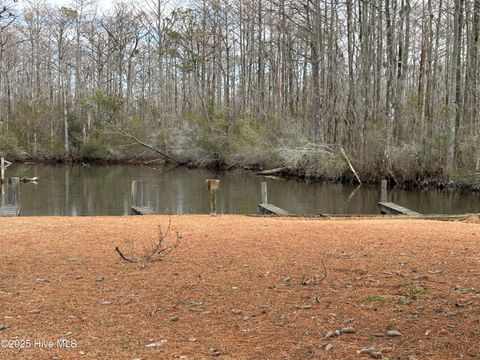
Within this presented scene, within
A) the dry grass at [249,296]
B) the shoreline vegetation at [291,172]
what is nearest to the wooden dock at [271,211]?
the dry grass at [249,296]

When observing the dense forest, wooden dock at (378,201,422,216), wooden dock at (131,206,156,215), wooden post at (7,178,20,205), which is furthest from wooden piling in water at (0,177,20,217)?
the dense forest

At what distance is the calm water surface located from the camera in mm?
18531

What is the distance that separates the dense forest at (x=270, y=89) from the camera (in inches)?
1002

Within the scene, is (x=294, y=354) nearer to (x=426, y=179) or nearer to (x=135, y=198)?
(x=135, y=198)

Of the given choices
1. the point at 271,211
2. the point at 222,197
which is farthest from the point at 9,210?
the point at 222,197

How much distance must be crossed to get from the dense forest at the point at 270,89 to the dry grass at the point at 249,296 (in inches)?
669

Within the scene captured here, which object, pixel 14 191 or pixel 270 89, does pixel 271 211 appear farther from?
pixel 270 89

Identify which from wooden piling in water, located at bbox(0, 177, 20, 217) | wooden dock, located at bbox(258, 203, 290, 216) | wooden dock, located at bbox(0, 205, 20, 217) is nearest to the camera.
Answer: wooden dock, located at bbox(0, 205, 20, 217)

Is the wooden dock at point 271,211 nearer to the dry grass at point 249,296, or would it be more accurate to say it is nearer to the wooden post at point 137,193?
the wooden post at point 137,193

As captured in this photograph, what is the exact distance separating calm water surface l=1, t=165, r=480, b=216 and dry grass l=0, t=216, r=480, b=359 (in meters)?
10.5

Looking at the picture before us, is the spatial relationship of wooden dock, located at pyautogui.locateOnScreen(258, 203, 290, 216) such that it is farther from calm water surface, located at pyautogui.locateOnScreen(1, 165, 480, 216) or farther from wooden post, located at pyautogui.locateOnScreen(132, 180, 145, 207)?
wooden post, located at pyautogui.locateOnScreen(132, 180, 145, 207)

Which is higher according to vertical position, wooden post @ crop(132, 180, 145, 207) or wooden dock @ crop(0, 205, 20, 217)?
wooden post @ crop(132, 180, 145, 207)

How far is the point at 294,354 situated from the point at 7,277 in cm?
363

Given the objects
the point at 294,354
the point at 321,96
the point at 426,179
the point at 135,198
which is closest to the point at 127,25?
the point at 321,96
